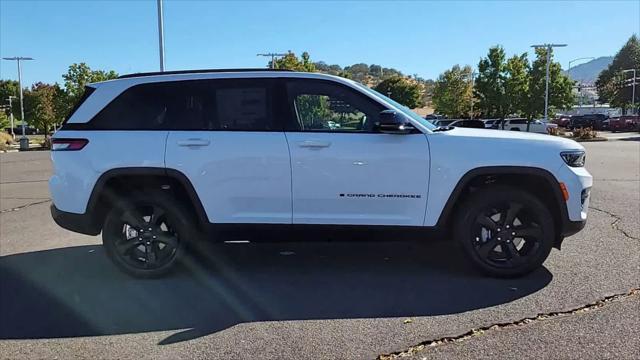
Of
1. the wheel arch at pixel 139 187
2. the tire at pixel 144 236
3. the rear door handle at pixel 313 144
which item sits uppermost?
the rear door handle at pixel 313 144

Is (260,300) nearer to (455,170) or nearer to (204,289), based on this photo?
(204,289)

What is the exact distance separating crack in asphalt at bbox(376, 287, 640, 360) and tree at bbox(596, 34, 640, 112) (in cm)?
8239

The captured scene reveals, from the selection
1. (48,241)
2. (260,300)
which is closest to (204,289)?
(260,300)

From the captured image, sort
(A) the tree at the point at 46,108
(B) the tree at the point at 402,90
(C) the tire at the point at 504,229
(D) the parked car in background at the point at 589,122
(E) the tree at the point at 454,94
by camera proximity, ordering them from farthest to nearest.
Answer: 1. (B) the tree at the point at 402,90
2. (E) the tree at the point at 454,94
3. (D) the parked car in background at the point at 589,122
4. (A) the tree at the point at 46,108
5. (C) the tire at the point at 504,229

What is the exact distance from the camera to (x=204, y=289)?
5.08 metres

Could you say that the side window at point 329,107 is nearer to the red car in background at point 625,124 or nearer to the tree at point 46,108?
the tree at point 46,108

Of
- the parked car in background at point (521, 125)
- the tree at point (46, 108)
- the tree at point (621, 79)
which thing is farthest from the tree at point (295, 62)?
the tree at point (621, 79)

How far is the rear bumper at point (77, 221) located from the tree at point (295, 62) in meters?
37.6

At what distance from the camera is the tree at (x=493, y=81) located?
5260 centimetres

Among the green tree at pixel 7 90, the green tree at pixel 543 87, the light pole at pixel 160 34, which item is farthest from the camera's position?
the green tree at pixel 7 90

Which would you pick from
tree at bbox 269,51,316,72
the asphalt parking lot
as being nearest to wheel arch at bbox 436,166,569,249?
the asphalt parking lot

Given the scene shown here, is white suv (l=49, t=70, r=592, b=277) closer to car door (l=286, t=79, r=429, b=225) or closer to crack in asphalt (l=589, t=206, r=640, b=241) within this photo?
car door (l=286, t=79, r=429, b=225)

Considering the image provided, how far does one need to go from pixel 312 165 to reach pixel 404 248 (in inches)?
77.5

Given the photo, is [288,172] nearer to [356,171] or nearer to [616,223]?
[356,171]
